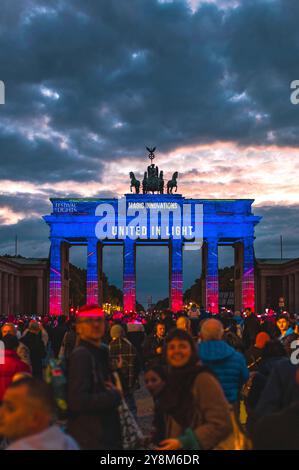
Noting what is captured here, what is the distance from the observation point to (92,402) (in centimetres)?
692

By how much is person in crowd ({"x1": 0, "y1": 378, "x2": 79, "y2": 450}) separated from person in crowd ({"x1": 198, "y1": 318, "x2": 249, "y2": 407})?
12.0ft

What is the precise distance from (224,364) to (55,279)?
8332 cm

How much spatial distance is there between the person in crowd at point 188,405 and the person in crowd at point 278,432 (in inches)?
15.3

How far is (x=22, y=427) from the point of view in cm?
491

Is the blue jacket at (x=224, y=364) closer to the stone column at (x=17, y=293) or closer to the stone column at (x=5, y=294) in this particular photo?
the stone column at (x=5, y=294)

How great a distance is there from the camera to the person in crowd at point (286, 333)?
47.1 ft

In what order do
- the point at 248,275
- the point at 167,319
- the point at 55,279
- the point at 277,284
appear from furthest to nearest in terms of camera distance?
the point at 277,284 → the point at 248,275 → the point at 55,279 → the point at 167,319

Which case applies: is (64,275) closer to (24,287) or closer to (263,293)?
(24,287)

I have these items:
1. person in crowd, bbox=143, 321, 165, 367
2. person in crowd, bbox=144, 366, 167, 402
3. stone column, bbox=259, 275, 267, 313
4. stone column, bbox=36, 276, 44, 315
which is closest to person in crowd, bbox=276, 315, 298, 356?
person in crowd, bbox=143, 321, 165, 367

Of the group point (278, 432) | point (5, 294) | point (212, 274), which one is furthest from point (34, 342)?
point (212, 274)

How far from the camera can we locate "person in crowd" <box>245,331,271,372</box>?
1108cm

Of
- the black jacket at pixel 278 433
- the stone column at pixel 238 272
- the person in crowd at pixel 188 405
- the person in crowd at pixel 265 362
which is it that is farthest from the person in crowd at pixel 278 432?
the stone column at pixel 238 272

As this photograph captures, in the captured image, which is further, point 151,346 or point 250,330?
point 250,330
